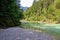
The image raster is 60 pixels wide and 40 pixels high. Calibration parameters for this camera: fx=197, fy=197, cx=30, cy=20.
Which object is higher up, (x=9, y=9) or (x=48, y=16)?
(x=9, y=9)

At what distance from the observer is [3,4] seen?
36.1 meters

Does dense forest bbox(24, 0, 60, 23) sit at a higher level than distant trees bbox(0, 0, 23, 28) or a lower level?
lower

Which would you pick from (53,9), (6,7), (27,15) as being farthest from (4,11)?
(27,15)

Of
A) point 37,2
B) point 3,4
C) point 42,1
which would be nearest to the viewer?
point 3,4

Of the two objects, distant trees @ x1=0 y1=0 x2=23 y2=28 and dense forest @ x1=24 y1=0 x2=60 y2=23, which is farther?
dense forest @ x1=24 y1=0 x2=60 y2=23

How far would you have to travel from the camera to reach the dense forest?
254 ft

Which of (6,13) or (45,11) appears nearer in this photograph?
(6,13)

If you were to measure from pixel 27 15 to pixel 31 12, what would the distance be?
2925 mm

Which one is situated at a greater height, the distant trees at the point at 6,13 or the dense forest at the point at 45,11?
the distant trees at the point at 6,13

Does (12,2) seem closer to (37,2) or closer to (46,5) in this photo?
(46,5)

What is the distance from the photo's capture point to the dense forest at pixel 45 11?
254 ft

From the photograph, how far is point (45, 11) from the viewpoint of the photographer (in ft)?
307

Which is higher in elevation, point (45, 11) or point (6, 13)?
point (6, 13)

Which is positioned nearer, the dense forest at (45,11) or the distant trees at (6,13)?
the distant trees at (6,13)
